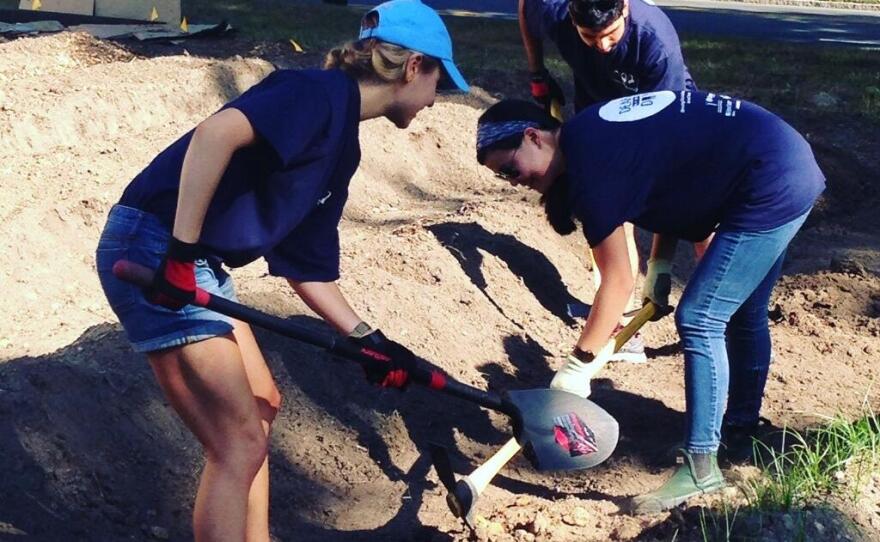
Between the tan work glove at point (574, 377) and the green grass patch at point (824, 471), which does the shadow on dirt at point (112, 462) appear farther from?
the green grass patch at point (824, 471)

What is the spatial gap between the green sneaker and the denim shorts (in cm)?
170

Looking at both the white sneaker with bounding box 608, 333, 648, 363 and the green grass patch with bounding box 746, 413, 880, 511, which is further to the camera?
the white sneaker with bounding box 608, 333, 648, 363

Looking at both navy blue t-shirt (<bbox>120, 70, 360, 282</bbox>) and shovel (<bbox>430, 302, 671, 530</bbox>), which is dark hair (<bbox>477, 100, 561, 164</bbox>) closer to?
navy blue t-shirt (<bbox>120, 70, 360, 282</bbox>)

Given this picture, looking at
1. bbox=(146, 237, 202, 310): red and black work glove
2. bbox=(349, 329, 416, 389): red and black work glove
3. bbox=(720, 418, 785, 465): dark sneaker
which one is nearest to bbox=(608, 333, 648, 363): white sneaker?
bbox=(720, 418, 785, 465): dark sneaker

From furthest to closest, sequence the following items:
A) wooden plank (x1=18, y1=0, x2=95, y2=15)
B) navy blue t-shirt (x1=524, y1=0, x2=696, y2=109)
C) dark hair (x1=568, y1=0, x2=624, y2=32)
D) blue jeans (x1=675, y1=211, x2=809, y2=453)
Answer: wooden plank (x1=18, y1=0, x2=95, y2=15), navy blue t-shirt (x1=524, y1=0, x2=696, y2=109), dark hair (x1=568, y1=0, x2=624, y2=32), blue jeans (x1=675, y1=211, x2=809, y2=453)

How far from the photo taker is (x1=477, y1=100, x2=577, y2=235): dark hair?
12.4 feet

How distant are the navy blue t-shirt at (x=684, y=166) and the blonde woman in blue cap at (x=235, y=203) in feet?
2.28

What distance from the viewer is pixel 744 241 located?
390 cm

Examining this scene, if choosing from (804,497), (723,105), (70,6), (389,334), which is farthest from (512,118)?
(70,6)

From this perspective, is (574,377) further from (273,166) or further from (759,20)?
(759,20)

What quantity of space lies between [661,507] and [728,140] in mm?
1214

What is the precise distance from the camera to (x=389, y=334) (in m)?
5.55

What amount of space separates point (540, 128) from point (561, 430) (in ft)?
3.41

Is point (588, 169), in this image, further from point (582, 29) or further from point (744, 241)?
point (582, 29)
